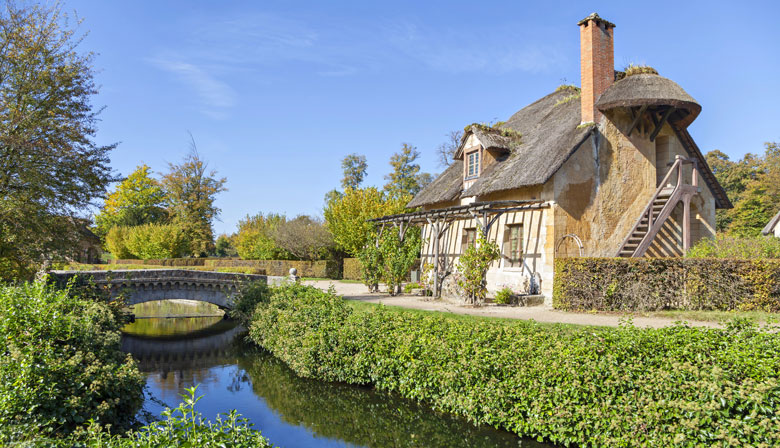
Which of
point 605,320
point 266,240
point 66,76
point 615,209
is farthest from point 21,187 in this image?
point 266,240

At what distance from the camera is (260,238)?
128ft

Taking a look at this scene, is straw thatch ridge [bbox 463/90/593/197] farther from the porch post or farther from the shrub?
the shrub

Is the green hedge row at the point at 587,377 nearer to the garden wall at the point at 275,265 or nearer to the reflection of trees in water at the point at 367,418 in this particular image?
the reflection of trees in water at the point at 367,418

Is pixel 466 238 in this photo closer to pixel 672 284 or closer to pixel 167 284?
pixel 672 284

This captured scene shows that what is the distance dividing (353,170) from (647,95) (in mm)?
41028

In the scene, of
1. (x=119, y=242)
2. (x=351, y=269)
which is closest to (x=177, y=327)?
(x=351, y=269)

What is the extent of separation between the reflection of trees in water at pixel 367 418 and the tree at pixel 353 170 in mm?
43542

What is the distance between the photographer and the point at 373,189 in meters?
Answer: 32.0

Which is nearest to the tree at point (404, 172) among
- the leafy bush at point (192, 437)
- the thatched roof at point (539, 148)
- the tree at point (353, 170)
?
the tree at point (353, 170)

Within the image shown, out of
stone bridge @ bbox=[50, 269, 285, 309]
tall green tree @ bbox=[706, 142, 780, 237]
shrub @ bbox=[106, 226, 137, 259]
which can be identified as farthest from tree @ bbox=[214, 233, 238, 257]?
tall green tree @ bbox=[706, 142, 780, 237]

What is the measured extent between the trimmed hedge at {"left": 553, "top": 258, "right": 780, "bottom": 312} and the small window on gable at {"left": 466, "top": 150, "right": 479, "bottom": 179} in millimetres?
7361

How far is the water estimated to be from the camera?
829 cm

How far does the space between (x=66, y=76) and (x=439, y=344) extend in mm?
13440

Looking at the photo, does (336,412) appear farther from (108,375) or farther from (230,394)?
(108,375)
